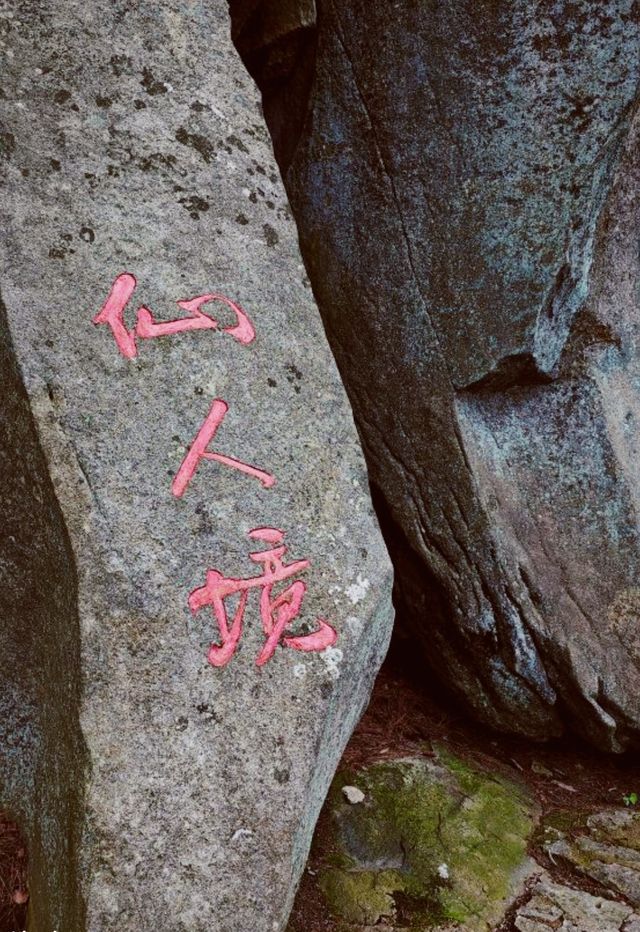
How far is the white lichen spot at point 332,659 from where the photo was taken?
9.05 ft

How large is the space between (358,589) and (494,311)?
1.71m

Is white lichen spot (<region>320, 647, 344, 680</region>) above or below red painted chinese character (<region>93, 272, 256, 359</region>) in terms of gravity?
below

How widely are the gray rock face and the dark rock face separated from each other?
3.40ft

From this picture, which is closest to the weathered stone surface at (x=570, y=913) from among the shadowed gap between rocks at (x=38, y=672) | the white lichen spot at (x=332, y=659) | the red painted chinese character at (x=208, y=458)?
the white lichen spot at (x=332, y=659)

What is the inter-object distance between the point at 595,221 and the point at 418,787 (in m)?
2.71

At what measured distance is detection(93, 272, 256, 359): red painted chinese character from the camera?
2799mm

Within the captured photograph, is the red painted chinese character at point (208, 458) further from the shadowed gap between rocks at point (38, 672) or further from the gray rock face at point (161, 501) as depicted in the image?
the shadowed gap between rocks at point (38, 672)

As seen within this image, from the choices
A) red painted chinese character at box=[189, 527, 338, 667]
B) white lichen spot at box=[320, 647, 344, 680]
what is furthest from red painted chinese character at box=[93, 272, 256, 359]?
white lichen spot at box=[320, 647, 344, 680]

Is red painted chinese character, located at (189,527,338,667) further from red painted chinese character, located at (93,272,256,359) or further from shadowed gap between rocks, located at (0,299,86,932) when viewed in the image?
red painted chinese character, located at (93,272,256,359)

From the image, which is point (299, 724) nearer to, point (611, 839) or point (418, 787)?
point (418, 787)

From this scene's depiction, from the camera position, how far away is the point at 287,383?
301 cm

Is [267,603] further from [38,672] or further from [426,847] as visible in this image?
[426,847]

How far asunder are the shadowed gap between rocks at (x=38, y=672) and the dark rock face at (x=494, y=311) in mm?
1892

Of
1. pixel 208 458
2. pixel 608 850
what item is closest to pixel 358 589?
pixel 208 458
